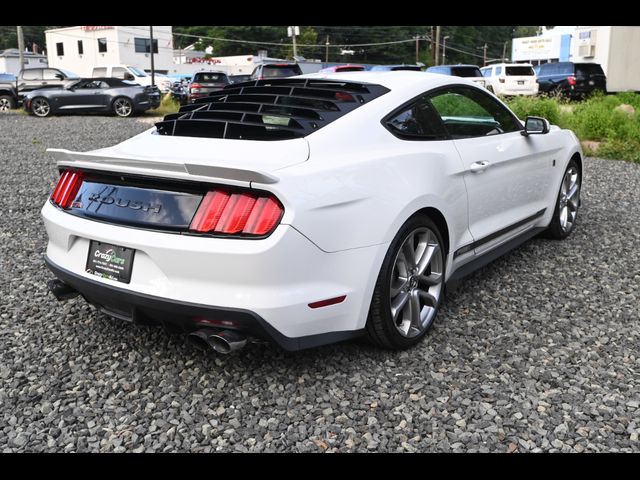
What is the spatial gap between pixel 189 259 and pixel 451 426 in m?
1.36

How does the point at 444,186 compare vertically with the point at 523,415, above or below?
above

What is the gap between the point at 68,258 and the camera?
3.29m

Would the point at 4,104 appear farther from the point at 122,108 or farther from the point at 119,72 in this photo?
the point at 119,72

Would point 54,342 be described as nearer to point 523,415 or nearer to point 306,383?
point 306,383

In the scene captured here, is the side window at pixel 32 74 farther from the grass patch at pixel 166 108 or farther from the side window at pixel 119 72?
the grass patch at pixel 166 108

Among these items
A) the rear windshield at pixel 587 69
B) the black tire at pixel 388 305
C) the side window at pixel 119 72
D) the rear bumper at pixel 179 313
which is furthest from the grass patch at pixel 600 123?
the side window at pixel 119 72

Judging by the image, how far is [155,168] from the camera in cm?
296

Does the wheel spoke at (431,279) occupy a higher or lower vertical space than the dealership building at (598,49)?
lower

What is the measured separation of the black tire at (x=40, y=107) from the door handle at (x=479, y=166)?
66.8ft

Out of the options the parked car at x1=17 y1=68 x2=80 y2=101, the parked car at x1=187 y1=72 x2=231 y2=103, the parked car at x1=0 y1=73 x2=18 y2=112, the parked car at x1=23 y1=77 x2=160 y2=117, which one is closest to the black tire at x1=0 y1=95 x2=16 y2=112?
the parked car at x1=0 y1=73 x2=18 y2=112

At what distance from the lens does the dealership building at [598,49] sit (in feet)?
90.2

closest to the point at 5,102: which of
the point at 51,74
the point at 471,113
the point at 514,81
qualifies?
the point at 51,74

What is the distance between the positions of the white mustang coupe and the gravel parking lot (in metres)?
0.30
